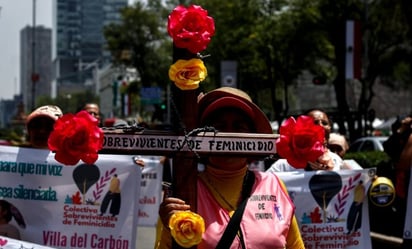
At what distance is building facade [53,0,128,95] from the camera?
120 m

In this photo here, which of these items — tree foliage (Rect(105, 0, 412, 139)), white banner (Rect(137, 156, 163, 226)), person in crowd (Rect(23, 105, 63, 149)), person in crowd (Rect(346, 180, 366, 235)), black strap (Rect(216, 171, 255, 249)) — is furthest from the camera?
tree foliage (Rect(105, 0, 412, 139))

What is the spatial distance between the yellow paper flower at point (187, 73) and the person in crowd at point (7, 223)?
259 centimetres

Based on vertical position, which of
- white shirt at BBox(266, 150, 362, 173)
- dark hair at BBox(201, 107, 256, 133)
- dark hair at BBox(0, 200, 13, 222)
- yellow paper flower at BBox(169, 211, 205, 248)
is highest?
dark hair at BBox(201, 107, 256, 133)

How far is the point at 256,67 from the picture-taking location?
3584 cm

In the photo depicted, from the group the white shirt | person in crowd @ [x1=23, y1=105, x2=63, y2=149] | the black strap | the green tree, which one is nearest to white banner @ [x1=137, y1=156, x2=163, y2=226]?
the white shirt

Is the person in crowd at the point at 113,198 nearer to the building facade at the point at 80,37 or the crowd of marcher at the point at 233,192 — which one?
the crowd of marcher at the point at 233,192

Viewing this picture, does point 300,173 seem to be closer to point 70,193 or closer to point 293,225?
point 70,193

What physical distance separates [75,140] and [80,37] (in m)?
143

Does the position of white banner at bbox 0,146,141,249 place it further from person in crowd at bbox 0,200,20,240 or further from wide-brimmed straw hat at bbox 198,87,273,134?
wide-brimmed straw hat at bbox 198,87,273,134

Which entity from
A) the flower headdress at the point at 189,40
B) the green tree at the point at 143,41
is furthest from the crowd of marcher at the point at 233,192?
the green tree at the point at 143,41

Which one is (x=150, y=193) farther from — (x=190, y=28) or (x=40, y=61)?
(x=40, y=61)

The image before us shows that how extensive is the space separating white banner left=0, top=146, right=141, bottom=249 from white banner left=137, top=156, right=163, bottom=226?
14.1 feet

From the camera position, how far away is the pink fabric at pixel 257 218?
319 cm

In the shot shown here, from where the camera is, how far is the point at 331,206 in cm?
569
